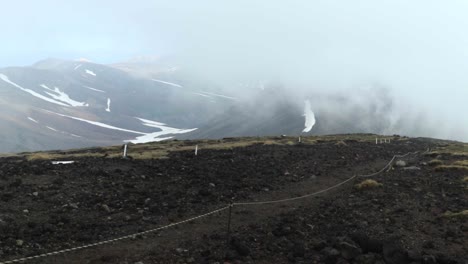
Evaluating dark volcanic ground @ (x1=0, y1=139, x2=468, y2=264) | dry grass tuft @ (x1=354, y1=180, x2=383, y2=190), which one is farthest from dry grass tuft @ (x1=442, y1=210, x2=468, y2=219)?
dry grass tuft @ (x1=354, y1=180, x2=383, y2=190)

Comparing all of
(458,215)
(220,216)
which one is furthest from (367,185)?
(220,216)

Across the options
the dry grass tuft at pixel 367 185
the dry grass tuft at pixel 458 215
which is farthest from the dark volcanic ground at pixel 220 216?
the dry grass tuft at pixel 367 185

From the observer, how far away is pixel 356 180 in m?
31.9

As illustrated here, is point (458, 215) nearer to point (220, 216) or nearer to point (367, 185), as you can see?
point (367, 185)

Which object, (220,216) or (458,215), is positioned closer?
(220,216)

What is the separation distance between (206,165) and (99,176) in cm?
1056

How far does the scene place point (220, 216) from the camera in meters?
20.3

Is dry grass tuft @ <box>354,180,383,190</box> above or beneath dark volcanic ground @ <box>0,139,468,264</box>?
above

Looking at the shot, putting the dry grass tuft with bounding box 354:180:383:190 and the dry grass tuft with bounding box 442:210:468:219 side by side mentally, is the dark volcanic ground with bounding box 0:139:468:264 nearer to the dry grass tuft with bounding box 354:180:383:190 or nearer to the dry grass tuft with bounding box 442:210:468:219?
the dry grass tuft with bounding box 442:210:468:219

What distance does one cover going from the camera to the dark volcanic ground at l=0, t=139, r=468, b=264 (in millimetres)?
15375

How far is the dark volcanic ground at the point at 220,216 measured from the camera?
15.4 m

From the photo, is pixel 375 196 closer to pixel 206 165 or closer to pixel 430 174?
pixel 430 174

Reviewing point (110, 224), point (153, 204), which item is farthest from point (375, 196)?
point (110, 224)

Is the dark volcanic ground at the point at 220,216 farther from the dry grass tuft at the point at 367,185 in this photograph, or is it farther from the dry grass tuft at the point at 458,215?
the dry grass tuft at the point at 367,185
